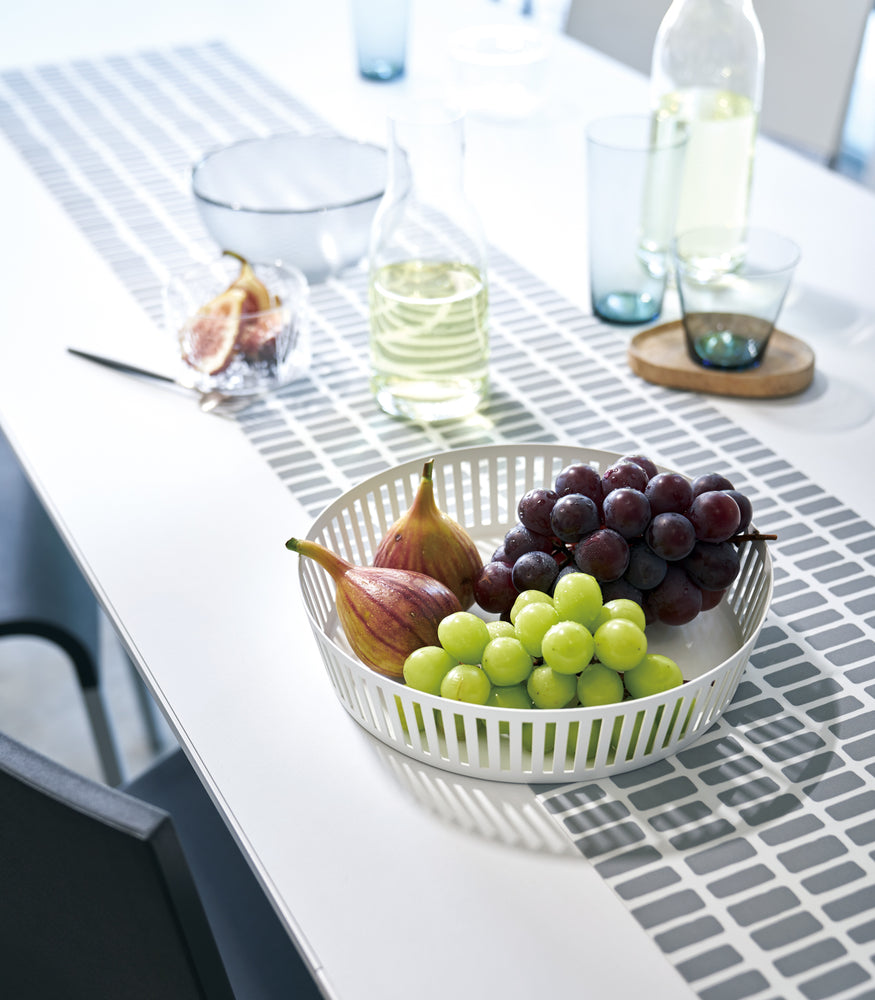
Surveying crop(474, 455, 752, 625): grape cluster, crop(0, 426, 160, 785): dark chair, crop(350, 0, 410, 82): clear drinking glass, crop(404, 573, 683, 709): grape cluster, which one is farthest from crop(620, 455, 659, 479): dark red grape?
crop(350, 0, 410, 82): clear drinking glass

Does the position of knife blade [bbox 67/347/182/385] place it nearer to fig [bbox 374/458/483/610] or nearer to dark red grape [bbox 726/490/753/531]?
fig [bbox 374/458/483/610]

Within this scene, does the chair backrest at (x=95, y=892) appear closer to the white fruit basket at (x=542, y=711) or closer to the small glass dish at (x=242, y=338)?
the white fruit basket at (x=542, y=711)

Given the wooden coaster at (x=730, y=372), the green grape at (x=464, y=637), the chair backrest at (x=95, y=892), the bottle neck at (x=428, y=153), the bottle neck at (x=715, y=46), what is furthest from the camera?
the bottle neck at (x=715, y=46)

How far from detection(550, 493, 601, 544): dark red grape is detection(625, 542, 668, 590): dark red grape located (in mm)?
31

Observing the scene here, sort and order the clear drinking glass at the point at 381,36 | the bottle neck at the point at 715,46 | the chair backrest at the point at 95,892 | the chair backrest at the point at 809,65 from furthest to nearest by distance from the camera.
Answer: the chair backrest at the point at 809,65
the clear drinking glass at the point at 381,36
the bottle neck at the point at 715,46
the chair backrest at the point at 95,892

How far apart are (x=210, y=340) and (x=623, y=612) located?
1.95 feet

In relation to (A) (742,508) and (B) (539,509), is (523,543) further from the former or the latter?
(A) (742,508)

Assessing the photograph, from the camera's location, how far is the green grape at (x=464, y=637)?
0.67 m

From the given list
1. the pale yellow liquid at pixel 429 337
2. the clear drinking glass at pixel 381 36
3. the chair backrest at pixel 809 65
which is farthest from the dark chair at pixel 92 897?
the chair backrest at pixel 809 65

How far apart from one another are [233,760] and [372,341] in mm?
470

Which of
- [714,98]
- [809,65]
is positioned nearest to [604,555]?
[714,98]

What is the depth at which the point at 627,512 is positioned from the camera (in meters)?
0.72

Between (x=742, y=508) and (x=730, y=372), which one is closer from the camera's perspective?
(x=742, y=508)

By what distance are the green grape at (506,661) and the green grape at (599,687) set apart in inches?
1.3
